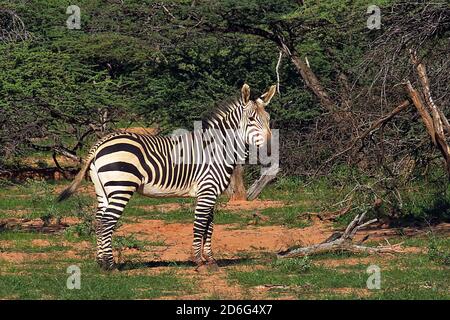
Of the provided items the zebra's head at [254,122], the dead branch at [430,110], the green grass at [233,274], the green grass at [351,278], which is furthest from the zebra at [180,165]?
the dead branch at [430,110]

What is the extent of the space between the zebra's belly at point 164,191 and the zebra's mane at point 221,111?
81 centimetres

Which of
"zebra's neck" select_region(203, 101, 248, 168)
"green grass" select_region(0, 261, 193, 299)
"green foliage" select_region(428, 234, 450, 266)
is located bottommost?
"green grass" select_region(0, 261, 193, 299)

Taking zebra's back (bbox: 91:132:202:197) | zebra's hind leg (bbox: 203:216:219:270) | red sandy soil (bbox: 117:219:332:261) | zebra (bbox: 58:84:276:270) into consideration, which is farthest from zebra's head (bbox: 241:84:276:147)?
red sandy soil (bbox: 117:219:332:261)

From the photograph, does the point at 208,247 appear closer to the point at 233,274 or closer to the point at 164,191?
the point at 164,191

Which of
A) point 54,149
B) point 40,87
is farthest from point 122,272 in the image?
point 54,149

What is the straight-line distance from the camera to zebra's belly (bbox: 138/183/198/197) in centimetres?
1273

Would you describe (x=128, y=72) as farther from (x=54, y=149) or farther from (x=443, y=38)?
(x=443, y=38)

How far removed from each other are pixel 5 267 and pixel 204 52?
433 inches

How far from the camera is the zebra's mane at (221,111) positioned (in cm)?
1309

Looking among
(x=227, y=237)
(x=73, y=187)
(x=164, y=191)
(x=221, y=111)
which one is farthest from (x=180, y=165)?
(x=227, y=237)

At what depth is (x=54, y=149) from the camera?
22391 mm
